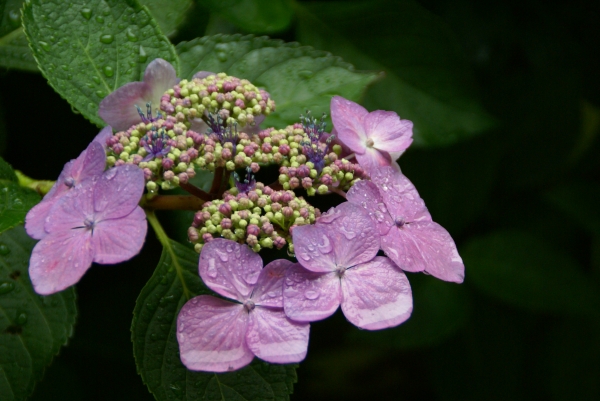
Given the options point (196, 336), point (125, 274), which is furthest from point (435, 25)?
point (196, 336)

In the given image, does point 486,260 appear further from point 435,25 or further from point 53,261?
point 53,261

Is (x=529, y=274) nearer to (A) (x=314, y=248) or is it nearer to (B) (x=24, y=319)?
(A) (x=314, y=248)

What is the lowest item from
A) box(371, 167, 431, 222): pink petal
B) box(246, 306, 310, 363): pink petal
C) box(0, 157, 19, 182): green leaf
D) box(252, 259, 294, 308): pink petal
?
box(0, 157, 19, 182): green leaf

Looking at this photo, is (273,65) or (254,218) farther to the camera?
(273,65)

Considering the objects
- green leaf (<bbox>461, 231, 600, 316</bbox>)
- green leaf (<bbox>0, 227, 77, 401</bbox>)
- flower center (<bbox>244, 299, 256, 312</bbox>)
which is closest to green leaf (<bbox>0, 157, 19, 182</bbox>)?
green leaf (<bbox>0, 227, 77, 401</bbox>)

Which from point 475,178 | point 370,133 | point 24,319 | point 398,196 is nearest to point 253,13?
point 370,133

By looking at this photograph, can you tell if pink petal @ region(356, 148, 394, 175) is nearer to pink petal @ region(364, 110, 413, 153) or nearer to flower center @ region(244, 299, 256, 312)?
pink petal @ region(364, 110, 413, 153)

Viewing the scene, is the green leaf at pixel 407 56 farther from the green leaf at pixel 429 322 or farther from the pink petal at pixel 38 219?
the pink petal at pixel 38 219
